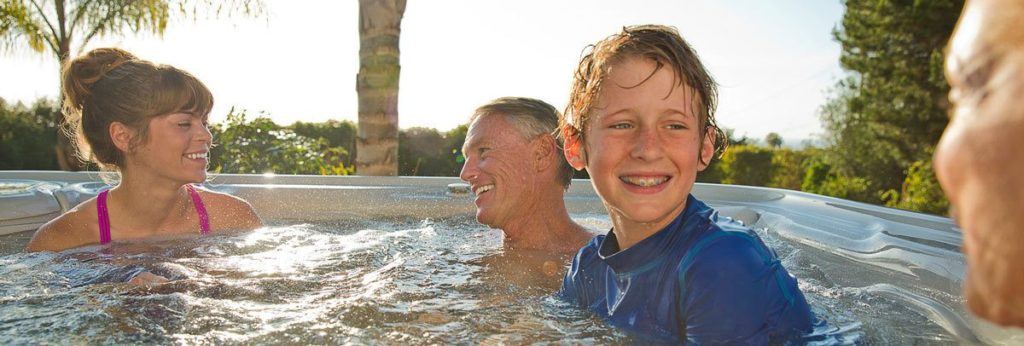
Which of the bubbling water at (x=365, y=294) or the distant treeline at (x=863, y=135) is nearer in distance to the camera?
the bubbling water at (x=365, y=294)

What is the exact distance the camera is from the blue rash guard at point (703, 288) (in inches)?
59.3

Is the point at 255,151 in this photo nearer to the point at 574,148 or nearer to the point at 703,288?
the point at 574,148

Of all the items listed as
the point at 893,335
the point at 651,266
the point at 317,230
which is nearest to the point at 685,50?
the point at 651,266

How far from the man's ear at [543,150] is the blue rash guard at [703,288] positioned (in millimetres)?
1110

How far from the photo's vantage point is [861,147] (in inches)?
512

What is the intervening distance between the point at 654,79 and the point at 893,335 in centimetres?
99

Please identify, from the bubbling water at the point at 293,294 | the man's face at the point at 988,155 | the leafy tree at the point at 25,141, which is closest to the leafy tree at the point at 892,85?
the bubbling water at the point at 293,294

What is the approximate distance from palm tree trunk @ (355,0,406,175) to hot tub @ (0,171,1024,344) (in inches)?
80.4

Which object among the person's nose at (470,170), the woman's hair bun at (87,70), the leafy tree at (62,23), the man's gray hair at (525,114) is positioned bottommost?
the person's nose at (470,170)

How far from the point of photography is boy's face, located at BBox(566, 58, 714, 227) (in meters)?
1.75

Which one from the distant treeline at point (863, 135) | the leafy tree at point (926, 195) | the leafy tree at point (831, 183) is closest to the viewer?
the leafy tree at point (926, 195)

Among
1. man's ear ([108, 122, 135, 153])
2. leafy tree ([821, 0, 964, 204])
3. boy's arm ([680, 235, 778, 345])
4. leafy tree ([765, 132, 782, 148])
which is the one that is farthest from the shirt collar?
leafy tree ([765, 132, 782, 148])

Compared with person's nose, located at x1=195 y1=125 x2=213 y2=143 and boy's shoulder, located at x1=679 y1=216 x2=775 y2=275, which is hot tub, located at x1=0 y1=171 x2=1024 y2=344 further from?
person's nose, located at x1=195 y1=125 x2=213 y2=143

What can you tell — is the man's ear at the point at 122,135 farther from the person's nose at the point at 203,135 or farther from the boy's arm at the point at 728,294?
the boy's arm at the point at 728,294
